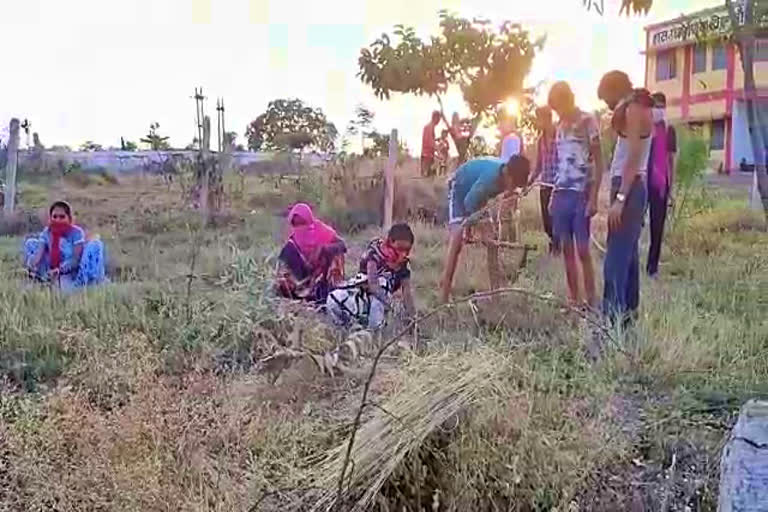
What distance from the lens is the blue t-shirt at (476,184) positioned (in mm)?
5809

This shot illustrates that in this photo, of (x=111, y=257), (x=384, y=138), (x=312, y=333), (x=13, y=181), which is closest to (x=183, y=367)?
(x=312, y=333)

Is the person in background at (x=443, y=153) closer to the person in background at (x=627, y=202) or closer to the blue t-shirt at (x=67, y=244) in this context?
the blue t-shirt at (x=67, y=244)

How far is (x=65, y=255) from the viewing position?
6.62 metres

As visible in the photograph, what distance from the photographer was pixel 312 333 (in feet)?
13.3

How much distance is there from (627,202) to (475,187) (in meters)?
1.35

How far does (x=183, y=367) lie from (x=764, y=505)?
2.54m

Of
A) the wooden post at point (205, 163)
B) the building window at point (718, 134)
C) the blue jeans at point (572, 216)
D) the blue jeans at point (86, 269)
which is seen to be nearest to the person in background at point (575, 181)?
the blue jeans at point (572, 216)

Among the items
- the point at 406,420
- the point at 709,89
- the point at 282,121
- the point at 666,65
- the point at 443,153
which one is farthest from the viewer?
the point at 666,65

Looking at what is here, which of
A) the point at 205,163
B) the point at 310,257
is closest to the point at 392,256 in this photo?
the point at 310,257

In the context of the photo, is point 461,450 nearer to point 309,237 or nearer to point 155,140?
point 309,237

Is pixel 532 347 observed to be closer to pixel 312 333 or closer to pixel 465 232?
pixel 312 333

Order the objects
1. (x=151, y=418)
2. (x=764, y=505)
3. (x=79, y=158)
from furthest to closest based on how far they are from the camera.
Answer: (x=79, y=158) < (x=151, y=418) < (x=764, y=505)

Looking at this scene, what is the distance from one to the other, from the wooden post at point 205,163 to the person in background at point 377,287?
5.95 metres

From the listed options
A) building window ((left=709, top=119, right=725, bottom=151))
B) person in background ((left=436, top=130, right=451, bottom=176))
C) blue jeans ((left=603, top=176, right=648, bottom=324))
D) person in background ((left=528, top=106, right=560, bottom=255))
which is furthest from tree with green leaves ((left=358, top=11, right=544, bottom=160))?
building window ((left=709, top=119, right=725, bottom=151))
